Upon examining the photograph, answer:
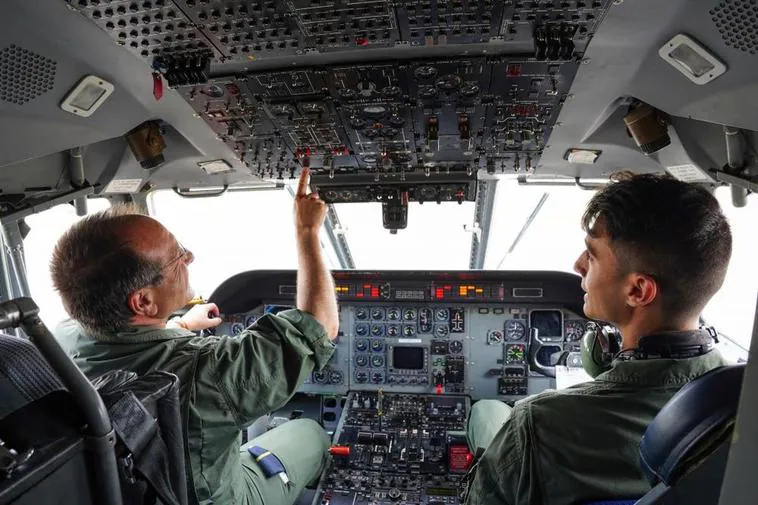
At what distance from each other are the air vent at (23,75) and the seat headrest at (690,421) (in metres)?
2.04

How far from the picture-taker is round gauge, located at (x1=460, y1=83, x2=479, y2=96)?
189 centimetres

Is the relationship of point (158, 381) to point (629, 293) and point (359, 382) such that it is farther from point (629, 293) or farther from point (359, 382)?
point (359, 382)

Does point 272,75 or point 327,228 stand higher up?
point 272,75

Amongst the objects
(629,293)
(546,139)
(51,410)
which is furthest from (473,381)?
(51,410)

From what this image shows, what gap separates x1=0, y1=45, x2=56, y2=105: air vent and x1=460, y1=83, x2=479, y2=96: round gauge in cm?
151

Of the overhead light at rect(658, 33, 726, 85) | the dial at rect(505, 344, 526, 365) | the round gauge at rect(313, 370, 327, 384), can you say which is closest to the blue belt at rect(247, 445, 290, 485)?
the round gauge at rect(313, 370, 327, 384)

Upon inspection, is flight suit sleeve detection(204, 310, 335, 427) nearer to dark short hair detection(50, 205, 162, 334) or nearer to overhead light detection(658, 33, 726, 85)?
dark short hair detection(50, 205, 162, 334)

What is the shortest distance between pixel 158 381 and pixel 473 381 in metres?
3.18

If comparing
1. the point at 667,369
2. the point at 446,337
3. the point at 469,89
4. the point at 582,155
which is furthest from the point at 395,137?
the point at 446,337

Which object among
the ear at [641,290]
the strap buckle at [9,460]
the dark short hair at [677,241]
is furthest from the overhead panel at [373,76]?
the strap buckle at [9,460]

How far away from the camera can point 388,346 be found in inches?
156

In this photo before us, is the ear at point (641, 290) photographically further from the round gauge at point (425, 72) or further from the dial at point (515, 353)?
the dial at point (515, 353)

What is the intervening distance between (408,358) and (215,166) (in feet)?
6.98

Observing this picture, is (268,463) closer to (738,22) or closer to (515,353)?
(515,353)
